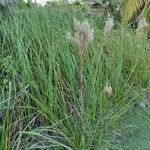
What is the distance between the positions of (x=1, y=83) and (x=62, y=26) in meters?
1.44

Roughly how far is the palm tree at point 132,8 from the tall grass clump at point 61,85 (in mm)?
2372

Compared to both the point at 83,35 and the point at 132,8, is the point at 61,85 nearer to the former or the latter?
the point at 83,35

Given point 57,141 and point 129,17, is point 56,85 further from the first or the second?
point 129,17

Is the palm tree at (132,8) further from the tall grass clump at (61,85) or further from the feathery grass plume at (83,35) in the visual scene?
the feathery grass plume at (83,35)

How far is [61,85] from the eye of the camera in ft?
12.1

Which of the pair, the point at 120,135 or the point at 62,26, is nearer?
the point at 120,135

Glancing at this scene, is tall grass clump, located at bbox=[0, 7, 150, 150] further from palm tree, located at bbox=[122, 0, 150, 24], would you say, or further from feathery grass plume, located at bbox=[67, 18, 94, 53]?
palm tree, located at bbox=[122, 0, 150, 24]

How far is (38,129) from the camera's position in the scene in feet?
10.4

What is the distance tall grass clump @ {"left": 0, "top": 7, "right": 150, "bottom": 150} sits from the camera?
10.3 feet

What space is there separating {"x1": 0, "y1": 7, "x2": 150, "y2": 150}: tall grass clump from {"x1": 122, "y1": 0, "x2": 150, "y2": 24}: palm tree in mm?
2372

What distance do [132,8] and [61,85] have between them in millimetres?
3870

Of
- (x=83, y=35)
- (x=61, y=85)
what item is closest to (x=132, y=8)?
(x=61, y=85)

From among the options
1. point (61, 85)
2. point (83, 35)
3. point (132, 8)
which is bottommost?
point (132, 8)

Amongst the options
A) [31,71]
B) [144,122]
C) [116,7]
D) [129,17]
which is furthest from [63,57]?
[116,7]
